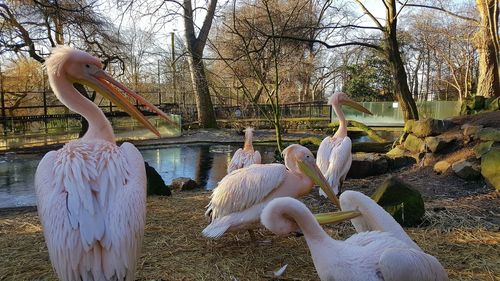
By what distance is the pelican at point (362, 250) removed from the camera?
6.09ft

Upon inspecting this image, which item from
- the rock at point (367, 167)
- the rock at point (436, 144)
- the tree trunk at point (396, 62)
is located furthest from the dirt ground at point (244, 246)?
the tree trunk at point (396, 62)

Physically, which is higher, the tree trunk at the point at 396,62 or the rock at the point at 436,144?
the tree trunk at the point at 396,62

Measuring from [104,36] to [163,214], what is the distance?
31.9ft

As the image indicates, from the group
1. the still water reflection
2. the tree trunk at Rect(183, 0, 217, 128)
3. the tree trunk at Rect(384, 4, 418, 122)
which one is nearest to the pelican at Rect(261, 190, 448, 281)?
the still water reflection

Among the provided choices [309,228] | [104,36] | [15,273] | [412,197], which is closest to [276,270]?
[309,228]

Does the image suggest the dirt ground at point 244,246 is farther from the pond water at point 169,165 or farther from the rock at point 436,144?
the pond water at point 169,165

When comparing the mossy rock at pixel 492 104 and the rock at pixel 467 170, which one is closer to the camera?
the rock at pixel 467 170

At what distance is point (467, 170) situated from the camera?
513 centimetres

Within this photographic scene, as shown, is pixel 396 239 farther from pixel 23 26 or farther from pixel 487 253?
pixel 23 26

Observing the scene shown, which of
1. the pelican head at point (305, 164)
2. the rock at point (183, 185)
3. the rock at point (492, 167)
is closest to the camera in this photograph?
the pelican head at point (305, 164)

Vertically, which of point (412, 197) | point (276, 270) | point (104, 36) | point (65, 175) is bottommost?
point (276, 270)

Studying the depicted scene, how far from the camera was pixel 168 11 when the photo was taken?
9.53 m

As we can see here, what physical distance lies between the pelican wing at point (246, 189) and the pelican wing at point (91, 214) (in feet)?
3.98

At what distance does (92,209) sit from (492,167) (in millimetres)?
4614
